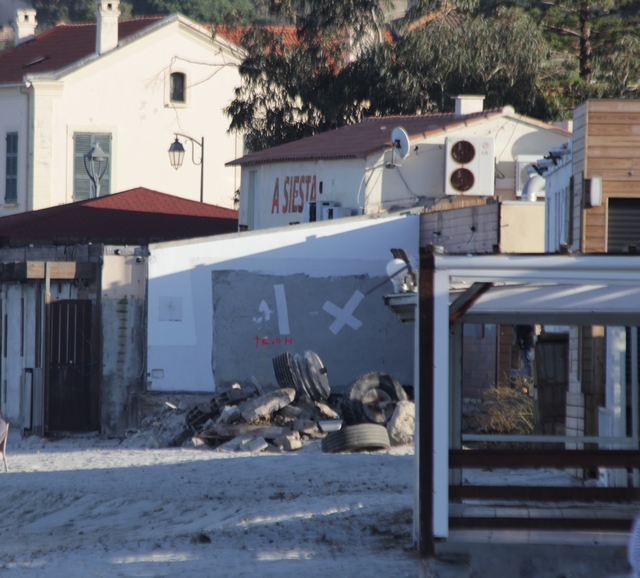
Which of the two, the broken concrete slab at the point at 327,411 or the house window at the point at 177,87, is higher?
the house window at the point at 177,87

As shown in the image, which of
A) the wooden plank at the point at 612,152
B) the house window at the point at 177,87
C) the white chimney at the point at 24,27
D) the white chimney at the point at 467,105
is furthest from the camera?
the white chimney at the point at 24,27

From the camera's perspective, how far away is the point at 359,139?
991 inches

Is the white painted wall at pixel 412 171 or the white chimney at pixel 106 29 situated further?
the white chimney at pixel 106 29

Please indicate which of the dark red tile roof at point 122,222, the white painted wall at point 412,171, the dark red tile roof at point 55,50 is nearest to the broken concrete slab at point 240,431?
the dark red tile roof at point 122,222

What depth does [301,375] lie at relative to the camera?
1698cm

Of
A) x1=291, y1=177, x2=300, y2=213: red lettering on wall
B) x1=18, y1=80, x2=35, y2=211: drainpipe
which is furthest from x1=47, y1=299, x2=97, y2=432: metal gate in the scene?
x1=18, y1=80, x2=35, y2=211: drainpipe

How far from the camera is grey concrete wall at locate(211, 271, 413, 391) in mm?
18125

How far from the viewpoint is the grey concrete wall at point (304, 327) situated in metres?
18.1

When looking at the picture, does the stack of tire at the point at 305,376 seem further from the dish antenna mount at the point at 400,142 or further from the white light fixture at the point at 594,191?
the white light fixture at the point at 594,191

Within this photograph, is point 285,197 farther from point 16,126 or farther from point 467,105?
point 16,126

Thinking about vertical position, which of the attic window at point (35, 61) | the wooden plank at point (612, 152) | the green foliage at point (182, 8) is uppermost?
the green foliage at point (182, 8)

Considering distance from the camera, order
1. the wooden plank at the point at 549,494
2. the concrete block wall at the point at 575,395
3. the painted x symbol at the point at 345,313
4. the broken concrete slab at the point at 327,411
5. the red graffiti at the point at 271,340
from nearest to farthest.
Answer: the wooden plank at the point at 549,494 < the concrete block wall at the point at 575,395 < the broken concrete slab at the point at 327,411 < the red graffiti at the point at 271,340 < the painted x symbol at the point at 345,313

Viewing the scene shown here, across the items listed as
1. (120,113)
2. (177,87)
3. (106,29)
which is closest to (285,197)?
(120,113)

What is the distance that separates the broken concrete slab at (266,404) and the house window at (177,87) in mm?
22258
